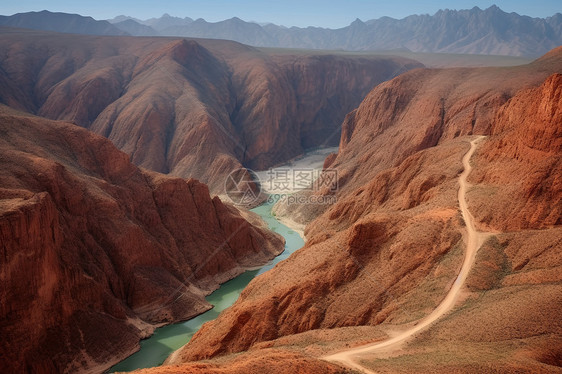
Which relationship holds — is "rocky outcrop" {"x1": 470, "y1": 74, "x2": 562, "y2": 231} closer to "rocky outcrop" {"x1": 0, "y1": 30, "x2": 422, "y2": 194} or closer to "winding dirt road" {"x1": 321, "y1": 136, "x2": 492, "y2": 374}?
"winding dirt road" {"x1": 321, "y1": 136, "x2": 492, "y2": 374}

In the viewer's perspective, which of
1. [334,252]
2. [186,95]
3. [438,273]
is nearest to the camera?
[438,273]

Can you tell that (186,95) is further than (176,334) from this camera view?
Yes

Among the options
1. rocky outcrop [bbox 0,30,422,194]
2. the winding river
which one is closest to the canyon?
the winding river

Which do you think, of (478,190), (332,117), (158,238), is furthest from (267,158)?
(478,190)

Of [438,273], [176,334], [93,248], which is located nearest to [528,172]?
[438,273]

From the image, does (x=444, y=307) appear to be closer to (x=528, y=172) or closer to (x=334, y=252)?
(x=334, y=252)

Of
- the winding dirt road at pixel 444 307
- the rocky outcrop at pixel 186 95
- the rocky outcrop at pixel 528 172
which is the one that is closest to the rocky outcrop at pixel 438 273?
the rocky outcrop at pixel 528 172

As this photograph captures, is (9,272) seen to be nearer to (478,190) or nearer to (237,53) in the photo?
(478,190)
